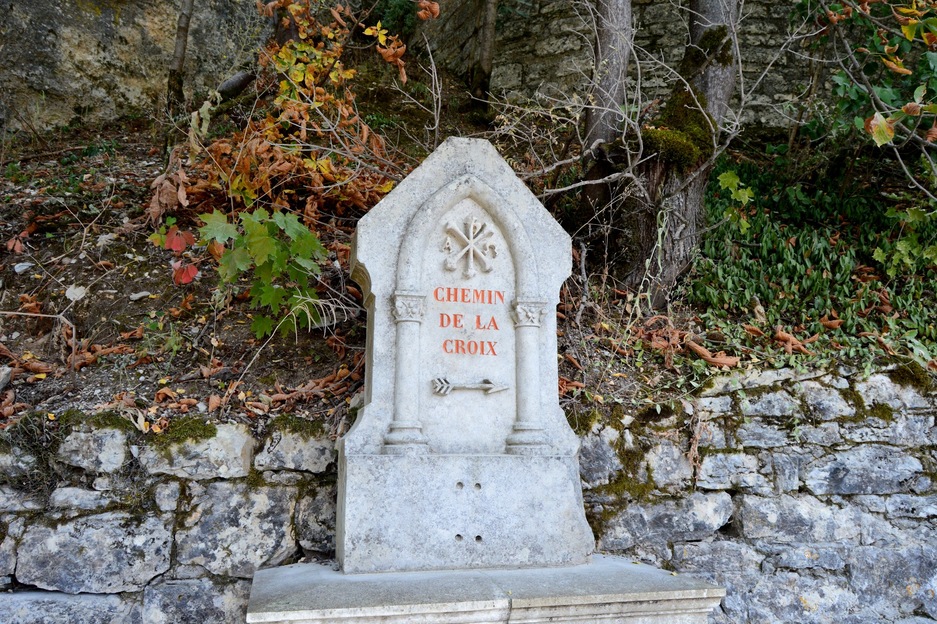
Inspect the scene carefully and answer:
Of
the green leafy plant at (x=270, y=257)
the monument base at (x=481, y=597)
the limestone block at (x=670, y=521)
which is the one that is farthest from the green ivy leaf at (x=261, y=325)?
the limestone block at (x=670, y=521)

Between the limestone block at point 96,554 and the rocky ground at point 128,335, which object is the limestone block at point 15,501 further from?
the rocky ground at point 128,335

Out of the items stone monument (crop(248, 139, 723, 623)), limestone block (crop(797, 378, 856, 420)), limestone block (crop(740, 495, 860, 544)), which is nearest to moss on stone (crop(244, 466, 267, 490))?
stone monument (crop(248, 139, 723, 623))

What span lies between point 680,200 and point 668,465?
1.98 m

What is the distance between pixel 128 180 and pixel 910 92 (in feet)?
18.8

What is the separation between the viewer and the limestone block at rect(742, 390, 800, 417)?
4113mm

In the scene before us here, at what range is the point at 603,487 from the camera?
378 cm

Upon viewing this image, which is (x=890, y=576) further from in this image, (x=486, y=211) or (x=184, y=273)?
(x=184, y=273)

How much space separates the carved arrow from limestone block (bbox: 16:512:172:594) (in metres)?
1.38

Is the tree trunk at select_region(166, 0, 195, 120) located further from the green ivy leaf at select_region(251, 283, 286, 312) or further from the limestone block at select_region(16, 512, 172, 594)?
the limestone block at select_region(16, 512, 172, 594)

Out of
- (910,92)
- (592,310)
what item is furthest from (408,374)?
(910,92)

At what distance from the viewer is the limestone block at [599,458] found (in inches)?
149

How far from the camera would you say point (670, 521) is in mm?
3787

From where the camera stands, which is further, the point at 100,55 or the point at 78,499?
the point at 100,55

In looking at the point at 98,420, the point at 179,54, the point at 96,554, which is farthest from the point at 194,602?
the point at 179,54
